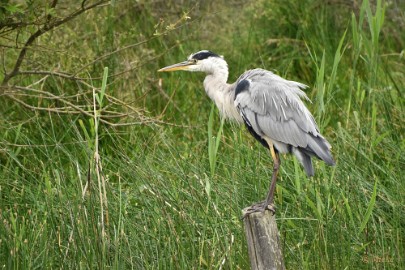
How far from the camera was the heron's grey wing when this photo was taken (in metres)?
4.32

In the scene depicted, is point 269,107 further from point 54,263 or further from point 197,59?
point 54,263

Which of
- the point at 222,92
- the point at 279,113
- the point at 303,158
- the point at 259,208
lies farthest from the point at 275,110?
the point at 259,208

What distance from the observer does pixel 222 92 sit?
15.9ft

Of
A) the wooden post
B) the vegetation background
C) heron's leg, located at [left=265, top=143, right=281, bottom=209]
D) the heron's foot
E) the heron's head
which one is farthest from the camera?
the heron's head

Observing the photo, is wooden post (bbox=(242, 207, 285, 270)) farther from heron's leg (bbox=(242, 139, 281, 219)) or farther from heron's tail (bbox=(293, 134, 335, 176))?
heron's tail (bbox=(293, 134, 335, 176))

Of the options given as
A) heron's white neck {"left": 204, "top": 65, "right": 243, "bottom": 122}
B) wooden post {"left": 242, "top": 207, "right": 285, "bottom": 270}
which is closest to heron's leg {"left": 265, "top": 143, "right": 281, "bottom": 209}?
heron's white neck {"left": 204, "top": 65, "right": 243, "bottom": 122}

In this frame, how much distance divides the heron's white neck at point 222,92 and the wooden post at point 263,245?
112cm

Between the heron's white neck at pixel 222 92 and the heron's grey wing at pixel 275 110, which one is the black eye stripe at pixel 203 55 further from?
the heron's grey wing at pixel 275 110

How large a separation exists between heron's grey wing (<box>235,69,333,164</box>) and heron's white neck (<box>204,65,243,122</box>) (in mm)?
150

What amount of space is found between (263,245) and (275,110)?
99cm

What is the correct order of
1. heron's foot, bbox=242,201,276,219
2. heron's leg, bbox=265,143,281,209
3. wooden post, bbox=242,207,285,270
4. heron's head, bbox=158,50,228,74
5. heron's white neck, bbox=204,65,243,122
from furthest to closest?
heron's head, bbox=158,50,228,74 → heron's white neck, bbox=204,65,243,122 → heron's leg, bbox=265,143,281,209 → heron's foot, bbox=242,201,276,219 → wooden post, bbox=242,207,285,270

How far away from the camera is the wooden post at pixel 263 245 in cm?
363

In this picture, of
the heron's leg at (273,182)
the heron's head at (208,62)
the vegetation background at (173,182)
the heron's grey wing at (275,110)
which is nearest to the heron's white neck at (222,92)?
the heron's head at (208,62)

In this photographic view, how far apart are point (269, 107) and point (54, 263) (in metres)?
Result: 1.22
